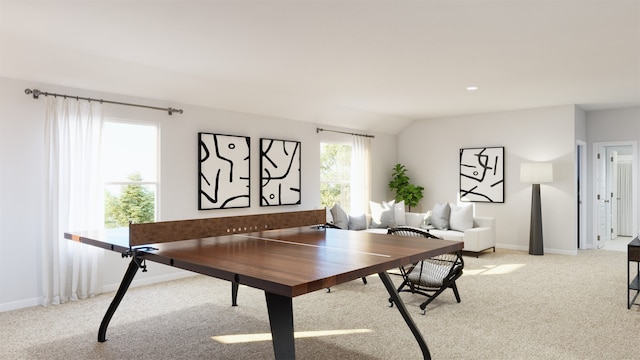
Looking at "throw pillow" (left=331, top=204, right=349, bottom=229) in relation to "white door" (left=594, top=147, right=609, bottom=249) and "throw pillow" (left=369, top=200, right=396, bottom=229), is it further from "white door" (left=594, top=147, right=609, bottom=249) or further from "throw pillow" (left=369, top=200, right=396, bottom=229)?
"white door" (left=594, top=147, right=609, bottom=249)

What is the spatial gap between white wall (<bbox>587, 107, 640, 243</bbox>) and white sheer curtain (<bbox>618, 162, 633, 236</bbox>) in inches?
90.0

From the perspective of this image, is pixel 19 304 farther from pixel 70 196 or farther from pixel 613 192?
pixel 613 192

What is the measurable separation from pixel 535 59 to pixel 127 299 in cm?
490

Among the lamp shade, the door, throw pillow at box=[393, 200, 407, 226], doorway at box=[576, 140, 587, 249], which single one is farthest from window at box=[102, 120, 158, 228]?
the door

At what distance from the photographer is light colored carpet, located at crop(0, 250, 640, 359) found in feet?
10.5

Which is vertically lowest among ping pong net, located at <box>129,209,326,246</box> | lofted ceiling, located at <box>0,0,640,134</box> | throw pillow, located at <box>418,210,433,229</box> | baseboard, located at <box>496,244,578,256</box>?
baseboard, located at <box>496,244,578,256</box>

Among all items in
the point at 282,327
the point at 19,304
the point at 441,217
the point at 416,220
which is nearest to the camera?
the point at 282,327

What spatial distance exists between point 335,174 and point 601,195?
4950mm

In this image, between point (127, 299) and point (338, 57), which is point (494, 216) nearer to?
point (338, 57)

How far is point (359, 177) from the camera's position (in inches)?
326

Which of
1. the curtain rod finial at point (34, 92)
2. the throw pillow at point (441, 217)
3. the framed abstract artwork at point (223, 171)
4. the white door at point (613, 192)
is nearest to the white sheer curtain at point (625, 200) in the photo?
the white door at point (613, 192)

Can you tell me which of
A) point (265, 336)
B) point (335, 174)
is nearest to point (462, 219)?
point (335, 174)

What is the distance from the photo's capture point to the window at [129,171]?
5105 mm

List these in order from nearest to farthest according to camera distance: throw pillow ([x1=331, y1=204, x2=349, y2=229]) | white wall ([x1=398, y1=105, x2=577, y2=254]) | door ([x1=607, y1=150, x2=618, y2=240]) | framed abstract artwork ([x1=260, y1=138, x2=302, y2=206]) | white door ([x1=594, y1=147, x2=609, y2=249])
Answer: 1. framed abstract artwork ([x1=260, y1=138, x2=302, y2=206])
2. throw pillow ([x1=331, y1=204, x2=349, y2=229])
3. white wall ([x1=398, y1=105, x2=577, y2=254])
4. white door ([x1=594, y1=147, x2=609, y2=249])
5. door ([x1=607, y1=150, x2=618, y2=240])
